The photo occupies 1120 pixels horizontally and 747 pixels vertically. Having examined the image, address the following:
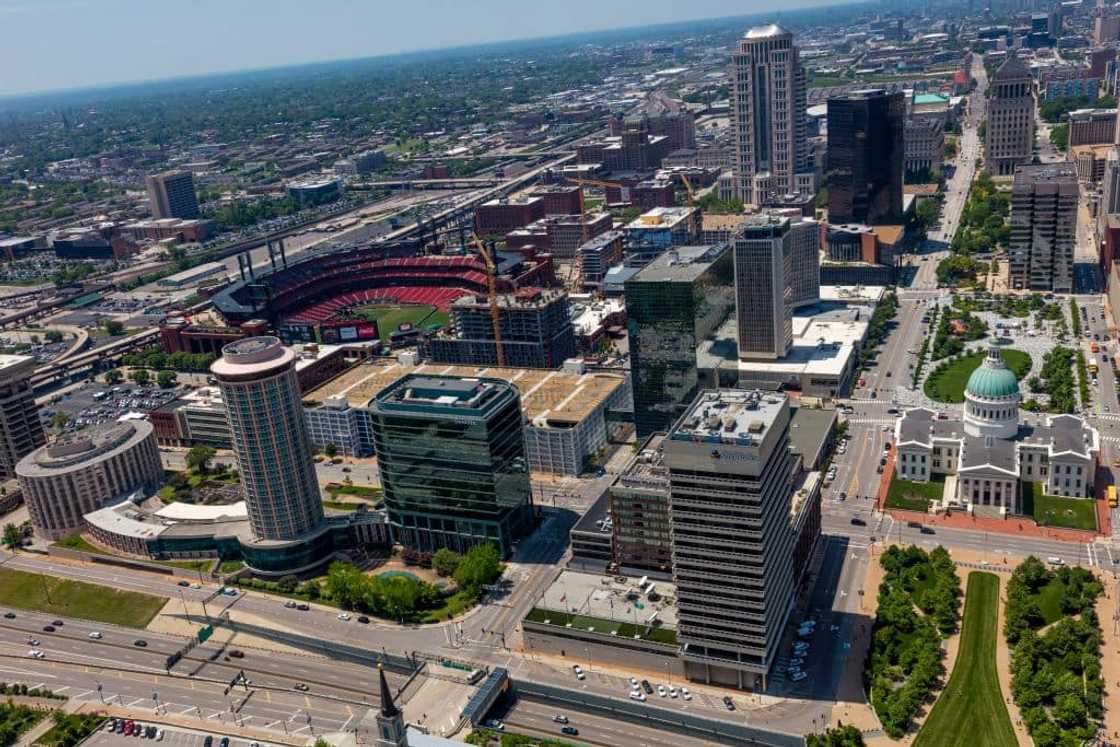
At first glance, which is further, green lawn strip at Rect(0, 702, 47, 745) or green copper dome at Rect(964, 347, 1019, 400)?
green copper dome at Rect(964, 347, 1019, 400)

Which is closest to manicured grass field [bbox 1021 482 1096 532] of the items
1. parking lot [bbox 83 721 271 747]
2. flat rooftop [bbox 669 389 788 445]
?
flat rooftop [bbox 669 389 788 445]

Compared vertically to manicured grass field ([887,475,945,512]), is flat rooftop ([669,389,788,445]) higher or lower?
higher

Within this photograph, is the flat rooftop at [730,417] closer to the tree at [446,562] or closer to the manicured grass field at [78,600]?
the tree at [446,562]

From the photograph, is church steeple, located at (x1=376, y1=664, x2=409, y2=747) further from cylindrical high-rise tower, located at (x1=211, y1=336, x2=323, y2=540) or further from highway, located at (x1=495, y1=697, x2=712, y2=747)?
cylindrical high-rise tower, located at (x1=211, y1=336, x2=323, y2=540)

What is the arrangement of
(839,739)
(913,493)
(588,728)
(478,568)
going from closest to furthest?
(839,739) → (588,728) → (478,568) → (913,493)

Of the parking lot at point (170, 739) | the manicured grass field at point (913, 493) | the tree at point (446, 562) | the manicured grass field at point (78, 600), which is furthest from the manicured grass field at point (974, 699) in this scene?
the manicured grass field at point (78, 600)

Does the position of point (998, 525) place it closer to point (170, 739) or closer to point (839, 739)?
point (839, 739)

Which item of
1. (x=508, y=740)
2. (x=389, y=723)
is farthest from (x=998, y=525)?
(x=389, y=723)
